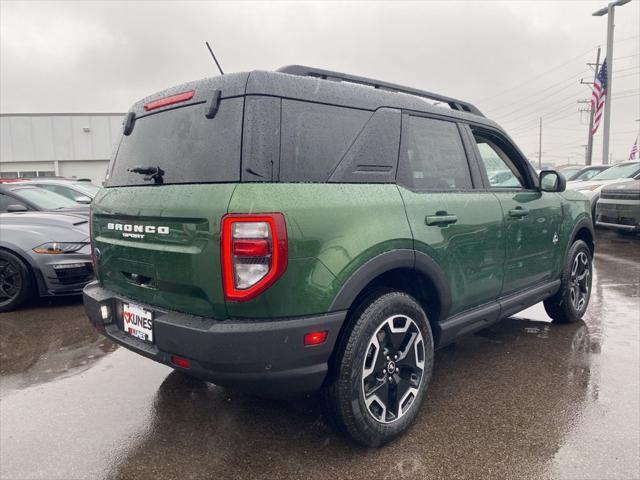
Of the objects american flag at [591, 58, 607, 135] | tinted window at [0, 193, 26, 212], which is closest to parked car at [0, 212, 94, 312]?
tinted window at [0, 193, 26, 212]

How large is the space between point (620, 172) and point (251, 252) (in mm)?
12137

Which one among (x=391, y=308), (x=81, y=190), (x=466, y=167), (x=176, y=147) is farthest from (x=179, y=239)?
(x=81, y=190)

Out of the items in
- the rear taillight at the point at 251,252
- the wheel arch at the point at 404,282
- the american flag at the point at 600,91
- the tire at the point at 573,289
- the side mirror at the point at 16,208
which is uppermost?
the american flag at the point at 600,91

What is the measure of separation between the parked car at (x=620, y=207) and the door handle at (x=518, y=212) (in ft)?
22.7

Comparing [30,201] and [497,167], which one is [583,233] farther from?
[30,201]

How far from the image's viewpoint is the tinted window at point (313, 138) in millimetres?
2020

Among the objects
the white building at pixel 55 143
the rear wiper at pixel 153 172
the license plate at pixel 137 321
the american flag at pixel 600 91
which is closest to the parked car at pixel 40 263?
the license plate at pixel 137 321

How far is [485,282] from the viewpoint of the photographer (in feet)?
9.66

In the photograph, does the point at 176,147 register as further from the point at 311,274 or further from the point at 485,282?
the point at 485,282

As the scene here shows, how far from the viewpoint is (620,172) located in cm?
1099

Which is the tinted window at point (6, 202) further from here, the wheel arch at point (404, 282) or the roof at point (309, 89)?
the wheel arch at point (404, 282)

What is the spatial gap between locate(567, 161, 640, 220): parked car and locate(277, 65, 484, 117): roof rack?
8.53 m

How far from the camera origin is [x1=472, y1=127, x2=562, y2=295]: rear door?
3.18m

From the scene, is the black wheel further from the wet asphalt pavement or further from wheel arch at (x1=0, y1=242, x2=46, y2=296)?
the wet asphalt pavement
